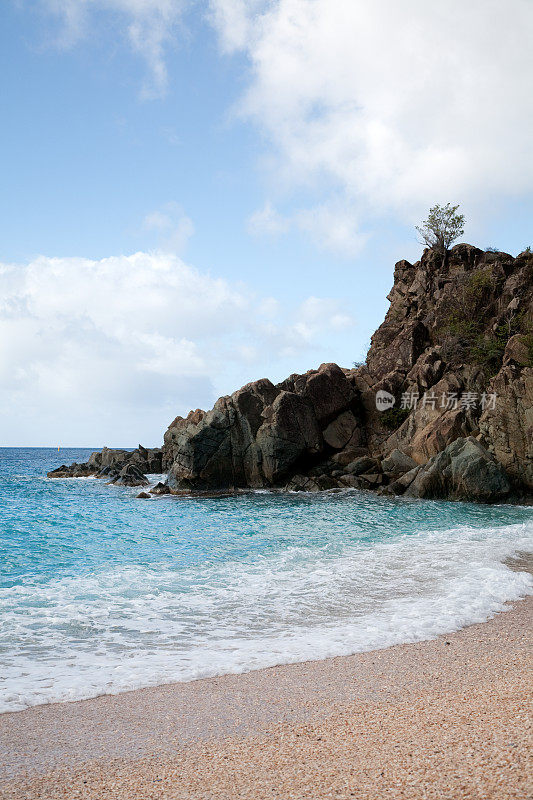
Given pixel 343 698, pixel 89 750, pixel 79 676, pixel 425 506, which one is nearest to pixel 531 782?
pixel 343 698

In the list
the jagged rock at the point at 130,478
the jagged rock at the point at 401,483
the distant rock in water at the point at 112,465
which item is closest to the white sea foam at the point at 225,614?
the jagged rock at the point at 401,483

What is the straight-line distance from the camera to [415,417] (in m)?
40.4

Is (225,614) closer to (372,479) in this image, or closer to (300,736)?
(300,736)

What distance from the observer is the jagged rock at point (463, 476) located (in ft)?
102

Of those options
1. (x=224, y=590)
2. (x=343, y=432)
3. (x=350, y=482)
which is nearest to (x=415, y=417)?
(x=343, y=432)

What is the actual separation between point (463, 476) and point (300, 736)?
28.6m

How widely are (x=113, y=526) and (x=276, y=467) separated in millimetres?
17386

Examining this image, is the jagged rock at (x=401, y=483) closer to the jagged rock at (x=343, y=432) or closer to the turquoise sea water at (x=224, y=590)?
the turquoise sea water at (x=224, y=590)

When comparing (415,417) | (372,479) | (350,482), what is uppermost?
(415,417)

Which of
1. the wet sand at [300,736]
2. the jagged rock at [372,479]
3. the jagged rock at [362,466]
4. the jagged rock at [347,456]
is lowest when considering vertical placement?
the wet sand at [300,736]

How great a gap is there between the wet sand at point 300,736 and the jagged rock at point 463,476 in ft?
81.1

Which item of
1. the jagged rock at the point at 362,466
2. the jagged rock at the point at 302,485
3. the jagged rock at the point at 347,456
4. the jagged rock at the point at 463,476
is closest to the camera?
the jagged rock at the point at 463,476

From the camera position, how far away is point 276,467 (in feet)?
132

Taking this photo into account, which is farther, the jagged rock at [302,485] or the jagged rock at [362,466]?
the jagged rock at [362,466]
